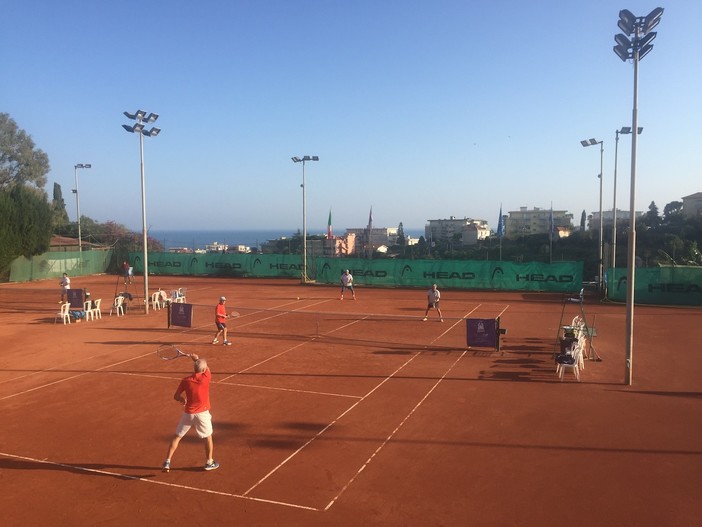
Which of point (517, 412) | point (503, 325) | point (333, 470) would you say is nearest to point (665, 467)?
point (517, 412)

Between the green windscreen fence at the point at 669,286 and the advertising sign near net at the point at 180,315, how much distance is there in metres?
23.1

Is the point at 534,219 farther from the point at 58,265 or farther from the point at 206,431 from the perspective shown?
the point at 206,431

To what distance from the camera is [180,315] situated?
2114 cm

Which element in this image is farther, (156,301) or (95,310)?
(156,301)

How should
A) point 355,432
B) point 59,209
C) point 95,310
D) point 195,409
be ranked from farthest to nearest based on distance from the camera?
1. point 59,209
2. point 95,310
3. point 355,432
4. point 195,409

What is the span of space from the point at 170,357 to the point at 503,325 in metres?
12.9

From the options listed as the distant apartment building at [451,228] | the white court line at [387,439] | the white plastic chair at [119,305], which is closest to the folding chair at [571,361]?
the white court line at [387,439]

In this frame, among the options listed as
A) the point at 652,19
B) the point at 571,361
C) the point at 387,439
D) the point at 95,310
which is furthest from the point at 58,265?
the point at 652,19

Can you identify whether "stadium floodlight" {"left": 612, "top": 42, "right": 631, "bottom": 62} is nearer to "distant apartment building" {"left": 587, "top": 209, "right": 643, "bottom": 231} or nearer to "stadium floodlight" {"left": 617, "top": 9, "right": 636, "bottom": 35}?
"stadium floodlight" {"left": 617, "top": 9, "right": 636, "bottom": 35}

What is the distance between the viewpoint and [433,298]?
22.4m

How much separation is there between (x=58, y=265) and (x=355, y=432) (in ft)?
147

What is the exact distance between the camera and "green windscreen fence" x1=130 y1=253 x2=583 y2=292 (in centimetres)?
3628

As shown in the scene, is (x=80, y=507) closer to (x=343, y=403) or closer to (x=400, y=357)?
(x=343, y=403)

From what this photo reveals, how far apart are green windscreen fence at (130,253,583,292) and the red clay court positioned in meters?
15.9
